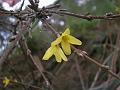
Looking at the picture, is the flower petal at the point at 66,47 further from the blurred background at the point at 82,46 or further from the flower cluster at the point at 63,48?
the blurred background at the point at 82,46

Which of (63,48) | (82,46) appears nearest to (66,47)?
(63,48)

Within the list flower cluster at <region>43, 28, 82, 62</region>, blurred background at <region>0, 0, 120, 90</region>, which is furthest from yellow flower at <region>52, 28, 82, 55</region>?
blurred background at <region>0, 0, 120, 90</region>

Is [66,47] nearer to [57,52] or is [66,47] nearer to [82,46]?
[57,52]

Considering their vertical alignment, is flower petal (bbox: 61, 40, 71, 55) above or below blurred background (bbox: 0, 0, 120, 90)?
above

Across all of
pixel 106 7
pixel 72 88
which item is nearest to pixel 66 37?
pixel 106 7

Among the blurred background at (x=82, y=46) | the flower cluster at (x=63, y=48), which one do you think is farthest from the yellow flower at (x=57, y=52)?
the blurred background at (x=82, y=46)

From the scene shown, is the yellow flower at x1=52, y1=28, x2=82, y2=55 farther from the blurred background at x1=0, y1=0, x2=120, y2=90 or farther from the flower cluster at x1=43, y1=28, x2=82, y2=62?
the blurred background at x1=0, y1=0, x2=120, y2=90

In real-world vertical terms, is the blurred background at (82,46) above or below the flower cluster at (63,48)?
below

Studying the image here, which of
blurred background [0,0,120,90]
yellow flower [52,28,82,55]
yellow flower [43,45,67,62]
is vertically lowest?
blurred background [0,0,120,90]

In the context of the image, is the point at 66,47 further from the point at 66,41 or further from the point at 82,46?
the point at 82,46

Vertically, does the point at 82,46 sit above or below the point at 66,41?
below

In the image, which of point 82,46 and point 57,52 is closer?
point 57,52

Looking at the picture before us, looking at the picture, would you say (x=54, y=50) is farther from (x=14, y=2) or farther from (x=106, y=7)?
(x=106, y=7)
